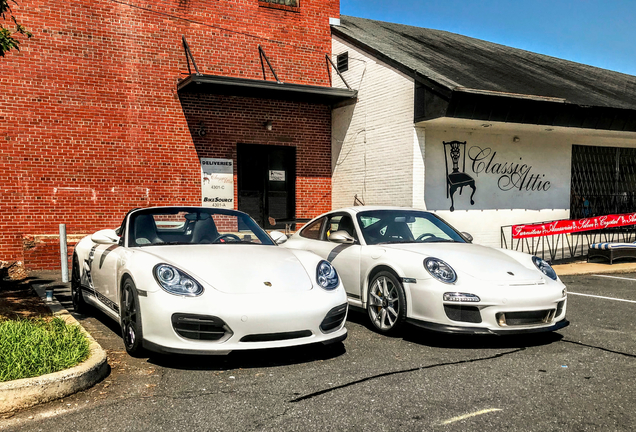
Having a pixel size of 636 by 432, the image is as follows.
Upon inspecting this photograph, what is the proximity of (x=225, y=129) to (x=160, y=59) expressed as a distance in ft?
6.94

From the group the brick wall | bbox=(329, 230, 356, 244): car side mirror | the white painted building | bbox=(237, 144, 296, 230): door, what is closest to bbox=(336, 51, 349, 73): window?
the white painted building

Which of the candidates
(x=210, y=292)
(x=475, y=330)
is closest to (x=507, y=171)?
(x=475, y=330)

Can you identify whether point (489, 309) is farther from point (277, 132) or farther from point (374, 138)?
point (277, 132)

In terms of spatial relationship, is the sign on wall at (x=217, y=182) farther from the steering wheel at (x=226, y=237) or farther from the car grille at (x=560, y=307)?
the car grille at (x=560, y=307)

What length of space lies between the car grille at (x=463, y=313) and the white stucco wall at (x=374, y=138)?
6.82m

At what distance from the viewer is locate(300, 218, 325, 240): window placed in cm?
723

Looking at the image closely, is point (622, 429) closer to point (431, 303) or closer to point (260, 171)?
point (431, 303)

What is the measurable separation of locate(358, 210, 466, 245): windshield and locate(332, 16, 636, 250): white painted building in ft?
14.3

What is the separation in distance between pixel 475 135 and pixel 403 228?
6799 mm

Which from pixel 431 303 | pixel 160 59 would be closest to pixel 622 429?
pixel 431 303

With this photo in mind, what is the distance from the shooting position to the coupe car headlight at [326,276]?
15.9 ft

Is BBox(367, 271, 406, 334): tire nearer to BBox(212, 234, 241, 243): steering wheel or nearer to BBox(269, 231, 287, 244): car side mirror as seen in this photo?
BBox(269, 231, 287, 244): car side mirror

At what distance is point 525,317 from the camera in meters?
5.12

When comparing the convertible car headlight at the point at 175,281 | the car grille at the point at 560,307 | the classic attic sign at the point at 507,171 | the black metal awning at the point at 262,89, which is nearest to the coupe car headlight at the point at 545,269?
the car grille at the point at 560,307
